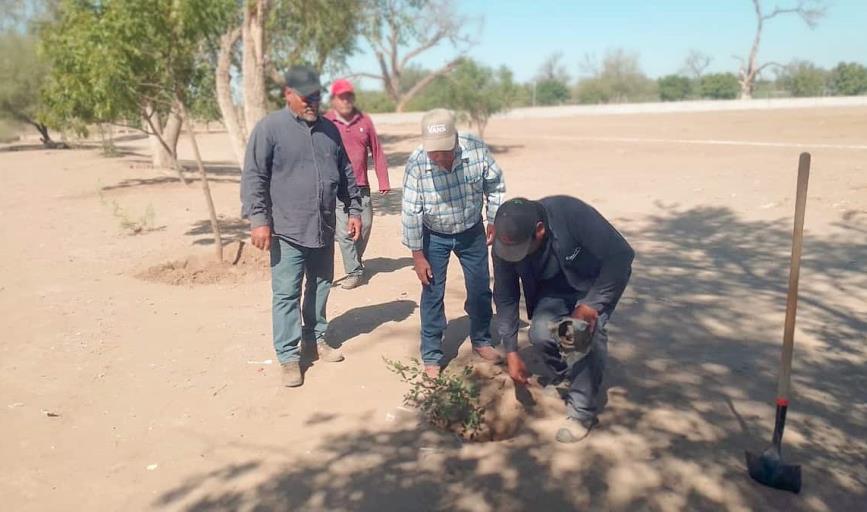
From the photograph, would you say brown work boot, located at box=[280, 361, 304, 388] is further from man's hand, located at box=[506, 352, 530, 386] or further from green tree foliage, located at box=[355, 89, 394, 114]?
green tree foliage, located at box=[355, 89, 394, 114]

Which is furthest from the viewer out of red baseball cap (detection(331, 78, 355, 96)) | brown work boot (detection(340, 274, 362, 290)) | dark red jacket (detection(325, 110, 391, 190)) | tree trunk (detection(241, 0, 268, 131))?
tree trunk (detection(241, 0, 268, 131))

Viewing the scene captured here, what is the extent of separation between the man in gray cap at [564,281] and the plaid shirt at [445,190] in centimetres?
76

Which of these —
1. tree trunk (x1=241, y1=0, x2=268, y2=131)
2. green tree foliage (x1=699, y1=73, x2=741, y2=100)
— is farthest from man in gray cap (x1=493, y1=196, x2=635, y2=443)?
green tree foliage (x1=699, y1=73, x2=741, y2=100)

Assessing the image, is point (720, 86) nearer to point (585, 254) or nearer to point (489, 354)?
point (489, 354)

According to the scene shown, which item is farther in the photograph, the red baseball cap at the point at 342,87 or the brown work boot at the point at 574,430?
the red baseball cap at the point at 342,87

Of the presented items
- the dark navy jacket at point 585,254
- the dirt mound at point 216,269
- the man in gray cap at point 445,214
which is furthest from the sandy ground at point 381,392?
the dark navy jacket at point 585,254

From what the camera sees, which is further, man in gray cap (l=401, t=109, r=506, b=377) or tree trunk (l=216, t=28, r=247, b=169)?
tree trunk (l=216, t=28, r=247, b=169)

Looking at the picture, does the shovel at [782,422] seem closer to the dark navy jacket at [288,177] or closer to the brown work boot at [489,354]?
the brown work boot at [489,354]

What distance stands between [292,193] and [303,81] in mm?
695

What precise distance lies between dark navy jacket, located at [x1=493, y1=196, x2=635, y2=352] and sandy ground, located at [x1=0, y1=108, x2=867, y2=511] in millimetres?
839

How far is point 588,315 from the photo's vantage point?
3590mm

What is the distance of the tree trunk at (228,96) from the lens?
10320 mm

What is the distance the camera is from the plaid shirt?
4512 millimetres

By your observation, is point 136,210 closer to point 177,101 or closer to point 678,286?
point 177,101
